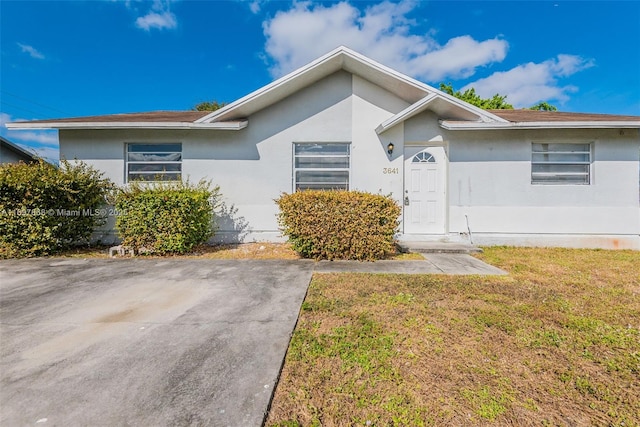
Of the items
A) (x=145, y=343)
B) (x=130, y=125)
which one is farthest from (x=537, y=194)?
(x=130, y=125)

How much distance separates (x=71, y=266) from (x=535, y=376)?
7554mm

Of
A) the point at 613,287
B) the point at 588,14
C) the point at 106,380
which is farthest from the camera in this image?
the point at 588,14

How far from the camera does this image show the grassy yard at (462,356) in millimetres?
1831

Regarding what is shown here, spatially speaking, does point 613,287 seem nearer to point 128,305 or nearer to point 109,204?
point 128,305

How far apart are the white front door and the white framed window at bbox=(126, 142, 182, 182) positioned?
677cm

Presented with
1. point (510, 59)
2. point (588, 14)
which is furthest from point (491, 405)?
point (510, 59)

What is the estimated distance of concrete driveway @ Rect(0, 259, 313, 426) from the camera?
5.98 feet

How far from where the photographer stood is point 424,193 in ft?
26.0

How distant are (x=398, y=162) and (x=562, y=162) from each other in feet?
15.5

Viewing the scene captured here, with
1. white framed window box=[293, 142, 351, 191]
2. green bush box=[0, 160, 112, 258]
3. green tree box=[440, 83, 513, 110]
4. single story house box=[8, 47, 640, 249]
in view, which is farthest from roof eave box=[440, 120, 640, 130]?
green tree box=[440, 83, 513, 110]

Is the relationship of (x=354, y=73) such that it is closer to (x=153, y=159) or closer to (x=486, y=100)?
(x=153, y=159)

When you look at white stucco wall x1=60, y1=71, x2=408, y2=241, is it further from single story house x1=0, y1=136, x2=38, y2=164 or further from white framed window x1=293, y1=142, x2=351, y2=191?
single story house x1=0, y1=136, x2=38, y2=164

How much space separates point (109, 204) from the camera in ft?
24.7

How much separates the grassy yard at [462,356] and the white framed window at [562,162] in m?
4.46
